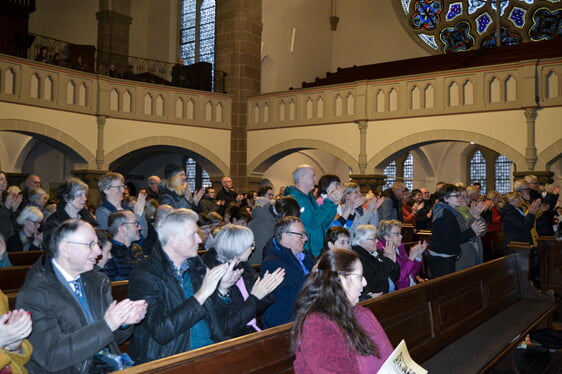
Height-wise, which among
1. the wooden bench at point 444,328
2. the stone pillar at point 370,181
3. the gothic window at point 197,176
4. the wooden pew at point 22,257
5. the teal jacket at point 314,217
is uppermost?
the gothic window at point 197,176

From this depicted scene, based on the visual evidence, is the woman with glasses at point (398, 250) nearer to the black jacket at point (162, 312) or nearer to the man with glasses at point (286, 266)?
the man with glasses at point (286, 266)

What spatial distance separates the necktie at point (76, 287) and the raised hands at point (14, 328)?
41 centimetres

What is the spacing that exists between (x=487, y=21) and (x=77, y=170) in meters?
11.8

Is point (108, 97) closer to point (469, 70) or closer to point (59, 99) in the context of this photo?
point (59, 99)

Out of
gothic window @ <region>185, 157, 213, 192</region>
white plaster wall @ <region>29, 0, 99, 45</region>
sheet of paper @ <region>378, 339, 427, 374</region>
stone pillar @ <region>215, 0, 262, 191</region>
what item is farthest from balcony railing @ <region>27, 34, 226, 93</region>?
sheet of paper @ <region>378, 339, 427, 374</region>

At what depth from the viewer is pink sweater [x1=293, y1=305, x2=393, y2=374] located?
2145mm

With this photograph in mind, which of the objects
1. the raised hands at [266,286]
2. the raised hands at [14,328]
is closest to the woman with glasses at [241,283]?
the raised hands at [266,286]

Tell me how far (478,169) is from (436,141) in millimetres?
6931

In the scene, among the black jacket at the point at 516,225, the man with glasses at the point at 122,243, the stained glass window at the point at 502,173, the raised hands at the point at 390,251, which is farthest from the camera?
the stained glass window at the point at 502,173

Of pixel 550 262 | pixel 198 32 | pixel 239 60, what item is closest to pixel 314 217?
pixel 550 262

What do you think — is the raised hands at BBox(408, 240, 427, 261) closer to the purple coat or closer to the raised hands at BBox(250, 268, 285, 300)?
the purple coat

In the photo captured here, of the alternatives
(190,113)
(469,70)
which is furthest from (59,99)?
(469,70)

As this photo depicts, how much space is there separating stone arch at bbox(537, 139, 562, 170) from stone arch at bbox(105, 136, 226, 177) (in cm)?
740

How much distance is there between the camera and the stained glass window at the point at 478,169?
18172 millimetres
